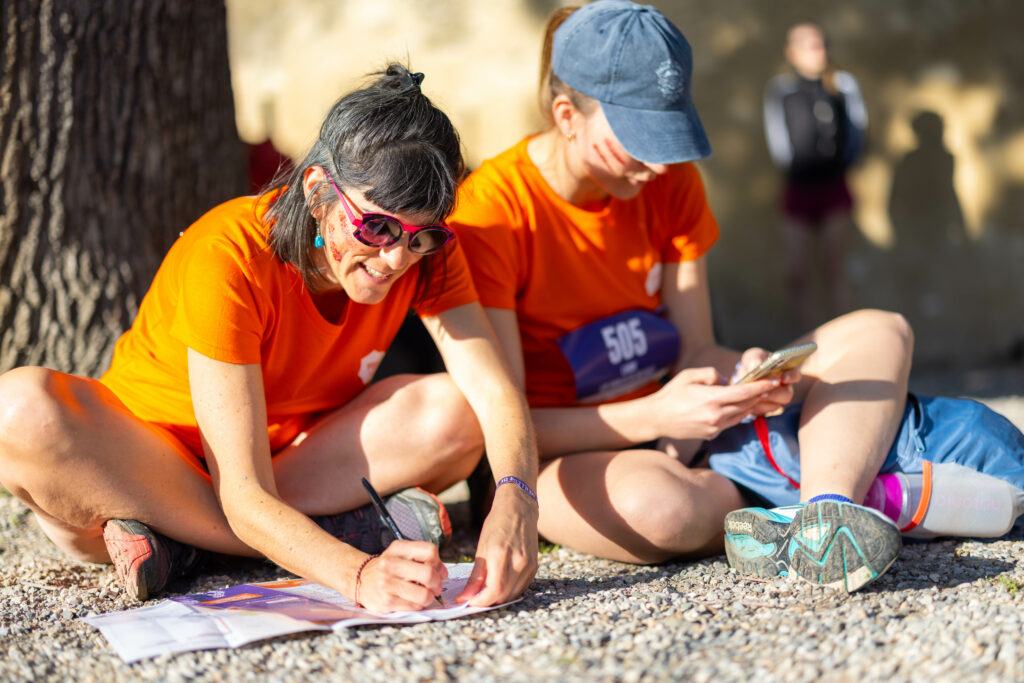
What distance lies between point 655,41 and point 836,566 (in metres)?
1.36

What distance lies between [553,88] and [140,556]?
62.9 inches

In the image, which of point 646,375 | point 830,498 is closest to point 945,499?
point 830,498

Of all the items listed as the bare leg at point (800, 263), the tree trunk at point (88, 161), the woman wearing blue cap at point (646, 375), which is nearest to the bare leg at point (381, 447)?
the woman wearing blue cap at point (646, 375)

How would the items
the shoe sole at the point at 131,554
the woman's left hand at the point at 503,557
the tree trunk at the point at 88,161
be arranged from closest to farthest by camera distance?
the woman's left hand at the point at 503,557
the shoe sole at the point at 131,554
the tree trunk at the point at 88,161

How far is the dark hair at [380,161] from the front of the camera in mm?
2076

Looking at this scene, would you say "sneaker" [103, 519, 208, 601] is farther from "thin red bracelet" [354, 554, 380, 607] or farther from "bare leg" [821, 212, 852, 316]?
"bare leg" [821, 212, 852, 316]

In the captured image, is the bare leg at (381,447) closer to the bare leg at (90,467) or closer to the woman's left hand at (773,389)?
the bare leg at (90,467)

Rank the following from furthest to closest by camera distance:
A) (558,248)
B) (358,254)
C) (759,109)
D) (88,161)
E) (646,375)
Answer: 1. (759,109)
2. (88,161)
3. (646,375)
4. (558,248)
5. (358,254)

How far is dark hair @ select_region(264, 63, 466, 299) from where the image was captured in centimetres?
208

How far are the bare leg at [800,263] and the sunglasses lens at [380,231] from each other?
4.13 meters

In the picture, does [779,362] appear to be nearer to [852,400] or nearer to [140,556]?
[852,400]

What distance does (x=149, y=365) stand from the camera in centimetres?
239

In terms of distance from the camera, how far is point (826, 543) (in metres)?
2.07

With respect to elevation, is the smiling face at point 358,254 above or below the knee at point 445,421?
above
